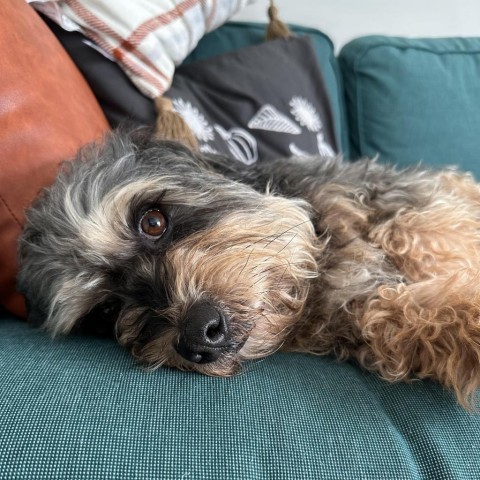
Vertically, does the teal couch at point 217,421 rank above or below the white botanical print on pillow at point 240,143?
above

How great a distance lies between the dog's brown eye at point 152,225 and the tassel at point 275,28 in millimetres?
1777

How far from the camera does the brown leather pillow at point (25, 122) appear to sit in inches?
69.9

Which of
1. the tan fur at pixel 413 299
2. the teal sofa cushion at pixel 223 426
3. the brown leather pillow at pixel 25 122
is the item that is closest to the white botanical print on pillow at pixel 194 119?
the brown leather pillow at pixel 25 122

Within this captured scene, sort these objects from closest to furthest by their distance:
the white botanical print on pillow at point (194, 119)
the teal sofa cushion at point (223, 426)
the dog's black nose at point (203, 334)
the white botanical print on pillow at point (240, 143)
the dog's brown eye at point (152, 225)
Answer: the teal sofa cushion at point (223, 426), the dog's black nose at point (203, 334), the dog's brown eye at point (152, 225), the white botanical print on pillow at point (194, 119), the white botanical print on pillow at point (240, 143)

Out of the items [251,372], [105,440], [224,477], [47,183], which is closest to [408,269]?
[251,372]

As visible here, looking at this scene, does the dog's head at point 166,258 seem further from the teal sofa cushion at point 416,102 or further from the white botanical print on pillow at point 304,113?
the teal sofa cushion at point 416,102

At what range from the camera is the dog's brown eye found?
63.3 inches

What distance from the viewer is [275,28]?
2973 mm

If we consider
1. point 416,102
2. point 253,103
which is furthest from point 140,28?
point 416,102

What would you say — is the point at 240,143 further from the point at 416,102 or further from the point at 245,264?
the point at 245,264

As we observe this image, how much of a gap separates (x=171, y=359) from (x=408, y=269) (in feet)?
2.74

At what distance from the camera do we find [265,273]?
1481mm

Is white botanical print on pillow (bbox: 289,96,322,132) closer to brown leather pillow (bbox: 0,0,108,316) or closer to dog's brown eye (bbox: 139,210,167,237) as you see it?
brown leather pillow (bbox: 0,0,108,316)

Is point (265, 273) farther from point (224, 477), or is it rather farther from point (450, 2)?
point (450, 2)
